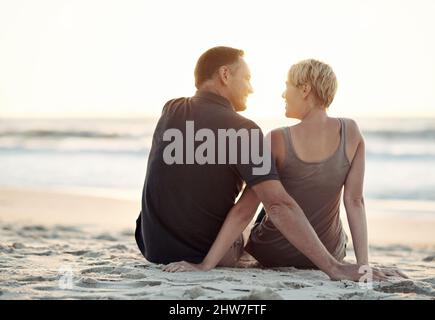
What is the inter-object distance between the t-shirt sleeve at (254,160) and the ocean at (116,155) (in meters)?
6.11

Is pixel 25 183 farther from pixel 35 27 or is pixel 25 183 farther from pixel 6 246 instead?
pixel 35 27

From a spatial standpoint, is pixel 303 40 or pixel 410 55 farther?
pixel 410 55

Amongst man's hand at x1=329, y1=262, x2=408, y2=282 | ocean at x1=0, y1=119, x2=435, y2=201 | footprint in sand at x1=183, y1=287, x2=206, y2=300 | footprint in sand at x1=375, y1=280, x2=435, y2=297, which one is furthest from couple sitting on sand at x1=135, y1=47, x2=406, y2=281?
ocean at x1=0, y1=119, x2=435, y2=201

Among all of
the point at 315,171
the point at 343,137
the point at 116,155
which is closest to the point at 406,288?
the point at 315,171

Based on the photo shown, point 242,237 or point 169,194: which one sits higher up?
point 169,194

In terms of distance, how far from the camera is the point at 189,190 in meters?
3.93

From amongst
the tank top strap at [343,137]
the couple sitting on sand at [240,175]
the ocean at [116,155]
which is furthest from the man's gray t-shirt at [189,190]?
the ocean at [116,155]

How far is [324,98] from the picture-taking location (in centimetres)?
403

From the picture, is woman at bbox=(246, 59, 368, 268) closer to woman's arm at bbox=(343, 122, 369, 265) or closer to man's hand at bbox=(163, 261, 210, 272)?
woman's arm at bbox=(343, 122, 369, 265)

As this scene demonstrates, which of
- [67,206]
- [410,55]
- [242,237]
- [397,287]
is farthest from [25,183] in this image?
[410,55]

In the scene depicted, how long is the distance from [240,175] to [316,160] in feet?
1.53

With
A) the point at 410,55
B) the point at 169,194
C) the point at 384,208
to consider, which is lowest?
the point at 384,208

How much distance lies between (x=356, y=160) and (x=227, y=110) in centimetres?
80

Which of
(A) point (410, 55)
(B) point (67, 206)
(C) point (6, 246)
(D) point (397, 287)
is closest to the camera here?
(D) point (397, 287)
